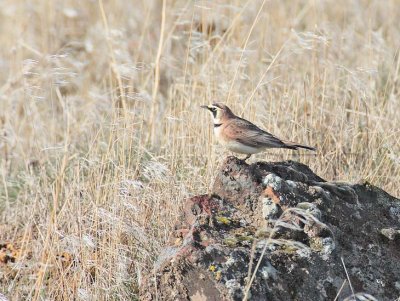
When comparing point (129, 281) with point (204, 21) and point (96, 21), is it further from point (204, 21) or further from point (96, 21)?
point (96, 21)

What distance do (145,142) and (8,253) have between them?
1.66 m

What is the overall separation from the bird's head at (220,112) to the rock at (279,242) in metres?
0.94

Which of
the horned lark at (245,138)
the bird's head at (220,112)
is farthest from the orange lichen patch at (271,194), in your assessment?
the bird's head at (220,112)

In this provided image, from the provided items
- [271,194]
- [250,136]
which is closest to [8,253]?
[250,136]

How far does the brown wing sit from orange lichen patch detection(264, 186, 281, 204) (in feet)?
2.78

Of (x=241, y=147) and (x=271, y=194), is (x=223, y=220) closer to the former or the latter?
(x=271, y=194)

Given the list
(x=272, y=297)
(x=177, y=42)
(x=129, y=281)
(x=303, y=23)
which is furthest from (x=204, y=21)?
(x=272, y=297)

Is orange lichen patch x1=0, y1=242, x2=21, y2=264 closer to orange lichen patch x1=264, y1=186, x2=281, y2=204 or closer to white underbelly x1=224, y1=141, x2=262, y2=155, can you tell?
white underbelly x1=224, y1=141, x2=262, y2=155

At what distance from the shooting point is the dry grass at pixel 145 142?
4789 mm

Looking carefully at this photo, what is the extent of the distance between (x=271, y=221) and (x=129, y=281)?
1.04m

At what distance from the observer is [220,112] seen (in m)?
5.44

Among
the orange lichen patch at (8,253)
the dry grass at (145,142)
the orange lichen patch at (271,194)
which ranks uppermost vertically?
the orange lichen patch at (271,194)

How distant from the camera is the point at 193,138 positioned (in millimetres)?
6059

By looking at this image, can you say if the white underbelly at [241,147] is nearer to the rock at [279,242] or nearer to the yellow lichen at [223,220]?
the rock at [279,242]
